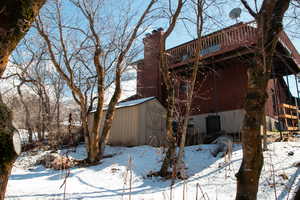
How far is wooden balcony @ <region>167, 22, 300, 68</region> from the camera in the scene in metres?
10.1

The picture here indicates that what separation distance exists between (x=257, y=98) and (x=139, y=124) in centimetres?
991

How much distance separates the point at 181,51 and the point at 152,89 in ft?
12.4

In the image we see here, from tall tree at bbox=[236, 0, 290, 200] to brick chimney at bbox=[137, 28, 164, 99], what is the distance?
490 inches

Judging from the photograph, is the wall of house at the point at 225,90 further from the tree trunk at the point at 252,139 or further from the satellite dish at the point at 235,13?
the tree trunk at the point at 252,139

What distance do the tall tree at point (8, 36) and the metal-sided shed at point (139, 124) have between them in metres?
10.2

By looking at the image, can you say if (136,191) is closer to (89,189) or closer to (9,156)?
(89,189)

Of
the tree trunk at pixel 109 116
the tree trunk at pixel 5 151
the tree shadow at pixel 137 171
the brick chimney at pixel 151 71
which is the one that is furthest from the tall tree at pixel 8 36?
the brick chimney at pixel 151 71

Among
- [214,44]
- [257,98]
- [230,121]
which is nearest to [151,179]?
[257,98]

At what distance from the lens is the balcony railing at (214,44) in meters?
10.3

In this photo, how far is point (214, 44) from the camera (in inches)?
499

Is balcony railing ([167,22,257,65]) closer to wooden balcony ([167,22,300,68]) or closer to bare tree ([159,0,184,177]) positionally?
wooden balcony ([167,22,300,68])

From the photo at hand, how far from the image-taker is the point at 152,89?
52.5ft

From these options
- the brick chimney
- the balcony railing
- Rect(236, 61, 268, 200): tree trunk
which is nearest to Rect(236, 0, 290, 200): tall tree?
Rect(236, 61, 268, 200): tree trunk

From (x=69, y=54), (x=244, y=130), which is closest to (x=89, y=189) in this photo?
(x=244, y=130)
